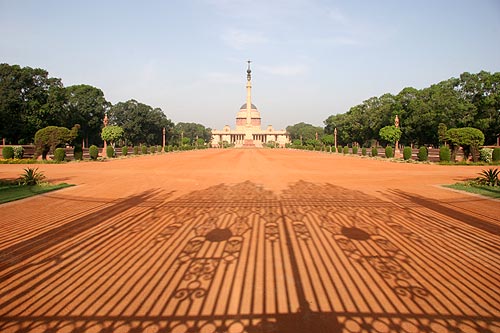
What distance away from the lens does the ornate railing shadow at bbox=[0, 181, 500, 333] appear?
316cm

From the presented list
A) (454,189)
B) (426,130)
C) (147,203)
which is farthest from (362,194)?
(426,130)

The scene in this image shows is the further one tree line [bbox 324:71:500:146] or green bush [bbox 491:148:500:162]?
tree line [bbox 324:71:500:146]

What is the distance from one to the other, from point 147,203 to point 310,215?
472 cm

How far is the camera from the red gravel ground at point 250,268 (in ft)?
10.5

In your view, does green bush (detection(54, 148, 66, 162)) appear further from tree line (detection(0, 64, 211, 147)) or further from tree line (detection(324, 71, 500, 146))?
tree line (detection(324, 71, 500, 146))

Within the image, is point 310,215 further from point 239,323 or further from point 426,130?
point 426,130

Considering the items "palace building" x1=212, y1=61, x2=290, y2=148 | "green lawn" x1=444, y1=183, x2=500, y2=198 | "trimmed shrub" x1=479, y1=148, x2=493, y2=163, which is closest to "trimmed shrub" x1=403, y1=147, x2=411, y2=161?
"trimmed shrub" x1=479, y1=148, x2=493, y2=163

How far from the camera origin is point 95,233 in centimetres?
616

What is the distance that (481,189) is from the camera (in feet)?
38.0

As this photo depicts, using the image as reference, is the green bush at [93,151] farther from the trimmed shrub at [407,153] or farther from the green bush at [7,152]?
the trimmed shrub at [407,153]

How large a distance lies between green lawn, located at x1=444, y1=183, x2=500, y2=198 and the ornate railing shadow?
4.68 metres

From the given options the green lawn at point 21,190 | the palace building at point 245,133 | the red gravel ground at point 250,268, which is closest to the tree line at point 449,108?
the red gravel ground at point 250,268

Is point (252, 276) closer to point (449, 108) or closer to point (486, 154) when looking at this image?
point (486, 154)

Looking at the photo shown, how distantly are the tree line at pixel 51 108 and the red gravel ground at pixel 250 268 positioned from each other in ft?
130
